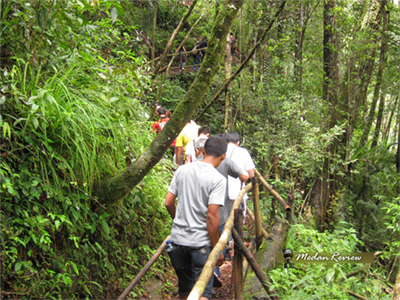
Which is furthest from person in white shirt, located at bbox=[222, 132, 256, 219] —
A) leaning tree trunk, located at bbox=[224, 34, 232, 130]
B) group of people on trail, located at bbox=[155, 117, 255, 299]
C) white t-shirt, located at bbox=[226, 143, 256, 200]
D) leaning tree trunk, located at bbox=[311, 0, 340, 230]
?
leaning tree trunk, located at bbox=[224, 34, 232, 130]

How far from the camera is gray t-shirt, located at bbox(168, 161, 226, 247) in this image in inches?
108

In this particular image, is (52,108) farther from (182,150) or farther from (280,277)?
(182,150)

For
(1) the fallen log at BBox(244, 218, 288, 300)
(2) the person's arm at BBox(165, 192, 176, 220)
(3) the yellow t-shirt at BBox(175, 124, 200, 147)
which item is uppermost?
(3) the yellow t-shirt at BBox(175, 124, 200, 147)

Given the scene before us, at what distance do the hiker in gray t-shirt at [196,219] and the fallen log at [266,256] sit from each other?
97 centimetres

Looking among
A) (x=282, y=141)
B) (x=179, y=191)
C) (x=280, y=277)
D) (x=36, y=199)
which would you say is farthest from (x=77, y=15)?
(x=282, y=141)

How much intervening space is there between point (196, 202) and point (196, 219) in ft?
0.46

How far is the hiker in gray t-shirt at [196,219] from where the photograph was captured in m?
2.73

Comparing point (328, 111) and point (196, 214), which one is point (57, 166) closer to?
point (196, 214)

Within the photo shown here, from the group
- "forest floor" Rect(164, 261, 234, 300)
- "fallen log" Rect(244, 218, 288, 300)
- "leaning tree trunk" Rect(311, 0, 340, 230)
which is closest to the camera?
"fallen log" Rect(244, 218, 288, 300)

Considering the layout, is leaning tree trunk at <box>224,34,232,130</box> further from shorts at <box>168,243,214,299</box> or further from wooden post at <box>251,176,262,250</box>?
shorts at <box>168,243,214,299</box>

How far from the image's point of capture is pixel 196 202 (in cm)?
279

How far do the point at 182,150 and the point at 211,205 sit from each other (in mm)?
4075

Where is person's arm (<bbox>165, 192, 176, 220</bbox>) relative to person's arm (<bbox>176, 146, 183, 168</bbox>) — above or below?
above

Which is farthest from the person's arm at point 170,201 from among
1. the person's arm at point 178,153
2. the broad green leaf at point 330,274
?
the person's arm at point 178,153
